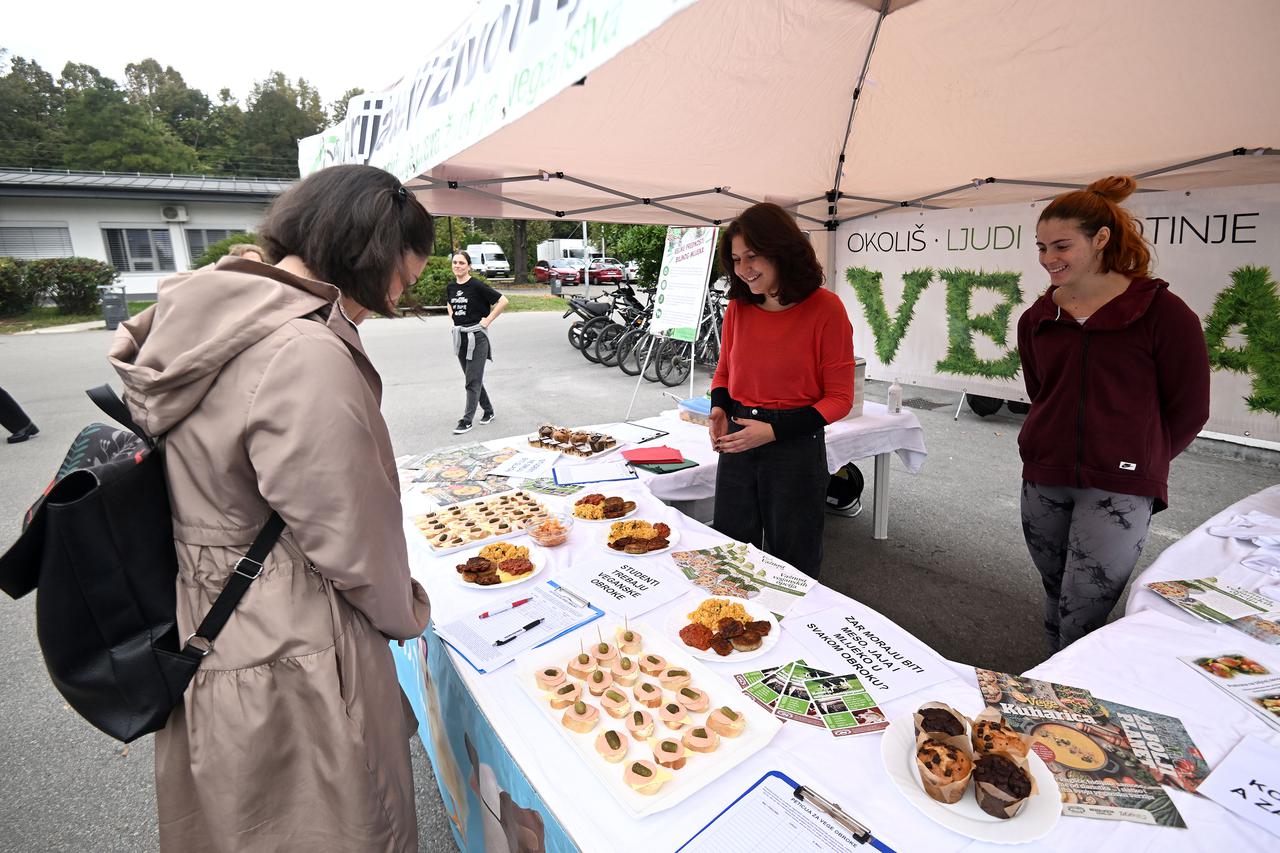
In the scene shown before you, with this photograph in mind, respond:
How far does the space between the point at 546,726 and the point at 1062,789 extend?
89cm

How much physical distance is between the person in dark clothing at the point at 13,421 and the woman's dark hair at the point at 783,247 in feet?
24.5

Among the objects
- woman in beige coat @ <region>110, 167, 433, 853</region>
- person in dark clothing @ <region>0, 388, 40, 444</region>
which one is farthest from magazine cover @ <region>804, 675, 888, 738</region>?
person in dark clothing @ <region>0, 388, 40, 444</region>

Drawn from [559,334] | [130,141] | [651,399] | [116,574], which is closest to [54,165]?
[130,141]

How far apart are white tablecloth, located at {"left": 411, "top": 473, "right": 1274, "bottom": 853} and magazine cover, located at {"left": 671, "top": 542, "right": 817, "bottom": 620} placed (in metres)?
0.06

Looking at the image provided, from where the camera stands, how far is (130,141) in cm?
3048

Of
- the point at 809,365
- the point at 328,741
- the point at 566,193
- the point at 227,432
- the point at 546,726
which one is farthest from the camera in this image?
the point at 566,193

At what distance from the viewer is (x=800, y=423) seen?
6.66 feet

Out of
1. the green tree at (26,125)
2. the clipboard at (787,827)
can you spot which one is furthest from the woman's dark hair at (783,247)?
the green tree at (26,125)

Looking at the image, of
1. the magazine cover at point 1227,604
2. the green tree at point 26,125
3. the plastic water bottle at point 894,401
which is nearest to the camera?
the magazine cover at point 1227,604

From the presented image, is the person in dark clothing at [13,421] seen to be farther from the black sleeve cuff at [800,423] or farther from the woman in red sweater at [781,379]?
the black sleeve cuff at [800,423]

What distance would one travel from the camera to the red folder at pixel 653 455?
2744 mm

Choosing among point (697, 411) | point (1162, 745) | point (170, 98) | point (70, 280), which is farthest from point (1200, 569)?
point (170, 98)

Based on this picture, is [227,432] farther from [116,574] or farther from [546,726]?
[546,726]

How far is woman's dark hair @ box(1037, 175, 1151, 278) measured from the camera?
5.69 feet
